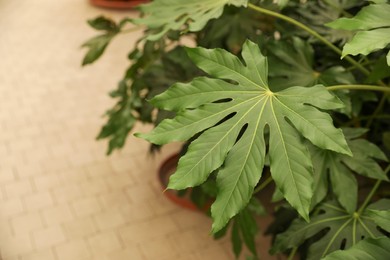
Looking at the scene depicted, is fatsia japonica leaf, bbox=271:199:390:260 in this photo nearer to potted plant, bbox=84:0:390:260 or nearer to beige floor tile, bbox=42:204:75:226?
potted plant, bbox=84:0:390:260

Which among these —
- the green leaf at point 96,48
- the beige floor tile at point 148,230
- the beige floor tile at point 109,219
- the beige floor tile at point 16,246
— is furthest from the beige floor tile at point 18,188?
the green leaf at point 96,48

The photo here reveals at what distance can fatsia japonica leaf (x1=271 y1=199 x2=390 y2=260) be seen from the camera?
114cm

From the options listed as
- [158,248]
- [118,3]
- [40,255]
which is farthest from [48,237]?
[118,3]

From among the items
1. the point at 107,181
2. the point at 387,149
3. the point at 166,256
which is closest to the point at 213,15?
the point at 387,149

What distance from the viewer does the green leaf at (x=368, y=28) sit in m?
0.83

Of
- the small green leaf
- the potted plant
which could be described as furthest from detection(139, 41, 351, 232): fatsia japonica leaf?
the small green leaf

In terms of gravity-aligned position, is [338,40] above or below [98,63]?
above

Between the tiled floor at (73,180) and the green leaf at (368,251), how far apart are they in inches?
42.0

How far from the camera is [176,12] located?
1292 mm

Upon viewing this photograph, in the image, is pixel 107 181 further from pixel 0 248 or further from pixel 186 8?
pixel 186 8

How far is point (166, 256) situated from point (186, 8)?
0.93 metres

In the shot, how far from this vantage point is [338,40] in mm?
1377

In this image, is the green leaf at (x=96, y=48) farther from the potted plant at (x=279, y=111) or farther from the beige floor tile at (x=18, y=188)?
the beige floor tile at (x=18, y=188)

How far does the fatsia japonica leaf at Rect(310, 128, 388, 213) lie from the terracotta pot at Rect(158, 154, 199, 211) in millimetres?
827
